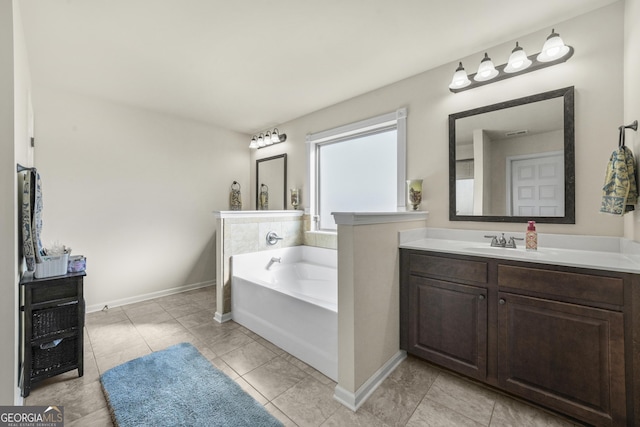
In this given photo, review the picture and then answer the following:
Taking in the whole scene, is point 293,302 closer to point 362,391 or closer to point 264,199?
point 362,391

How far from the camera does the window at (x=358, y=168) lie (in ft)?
9.12

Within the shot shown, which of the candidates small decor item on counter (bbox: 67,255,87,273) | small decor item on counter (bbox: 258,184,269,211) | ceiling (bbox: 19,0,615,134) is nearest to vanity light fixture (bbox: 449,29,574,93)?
ceiling (bbox: 19,0,615,134)

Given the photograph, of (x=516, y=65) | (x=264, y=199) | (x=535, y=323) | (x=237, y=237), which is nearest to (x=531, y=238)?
(x=535, y=323)

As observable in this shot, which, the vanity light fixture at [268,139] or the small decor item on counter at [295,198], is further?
the vanity light fixture at [268,139]

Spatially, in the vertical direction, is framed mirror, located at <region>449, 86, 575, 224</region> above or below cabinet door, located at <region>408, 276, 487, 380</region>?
above

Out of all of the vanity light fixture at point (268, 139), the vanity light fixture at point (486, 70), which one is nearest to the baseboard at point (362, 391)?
the vanity light fixture at point (486, 70)

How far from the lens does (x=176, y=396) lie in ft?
5.41

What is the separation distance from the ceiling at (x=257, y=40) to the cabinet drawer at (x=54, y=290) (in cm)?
180

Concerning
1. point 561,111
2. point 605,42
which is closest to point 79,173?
point 561,111

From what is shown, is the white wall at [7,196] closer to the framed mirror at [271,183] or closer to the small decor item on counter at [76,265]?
the small decor item on counter at [76,265]

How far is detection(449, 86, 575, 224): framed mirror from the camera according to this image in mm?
1857

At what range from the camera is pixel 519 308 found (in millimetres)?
1558

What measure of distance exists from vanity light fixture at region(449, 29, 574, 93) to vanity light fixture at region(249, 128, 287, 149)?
7.66ft

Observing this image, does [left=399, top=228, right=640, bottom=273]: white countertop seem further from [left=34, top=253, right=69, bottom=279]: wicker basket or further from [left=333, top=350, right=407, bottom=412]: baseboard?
[left=34, top=253, right=69, bottom=279]: wicker basket
